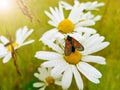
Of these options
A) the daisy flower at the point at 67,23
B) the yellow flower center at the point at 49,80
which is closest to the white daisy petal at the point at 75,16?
the daisy flower at the point at 67,23

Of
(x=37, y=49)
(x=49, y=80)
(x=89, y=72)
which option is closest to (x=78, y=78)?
(x=89, y=72)

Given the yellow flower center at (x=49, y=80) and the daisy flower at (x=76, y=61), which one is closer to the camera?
the daisy flower at (x=76, y=61)

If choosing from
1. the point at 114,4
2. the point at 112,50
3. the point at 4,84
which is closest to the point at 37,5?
the point at 114,4

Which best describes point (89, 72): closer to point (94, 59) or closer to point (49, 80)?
point (94, 59)

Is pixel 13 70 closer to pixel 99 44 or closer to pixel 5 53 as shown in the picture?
pixel 5 53

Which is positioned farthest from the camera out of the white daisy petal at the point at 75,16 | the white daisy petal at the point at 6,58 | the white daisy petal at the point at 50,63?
the white daisy petal at the point at 75,16

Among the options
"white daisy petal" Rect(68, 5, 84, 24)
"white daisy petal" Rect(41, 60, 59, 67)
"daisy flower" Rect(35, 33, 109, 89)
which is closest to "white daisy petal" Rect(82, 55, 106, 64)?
"daisy flower" Rect(35, 33, 109, 89)

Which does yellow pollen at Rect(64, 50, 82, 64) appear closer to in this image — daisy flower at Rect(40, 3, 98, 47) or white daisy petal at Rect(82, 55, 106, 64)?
white daisy petal at Rect(82, 55, 106, 64)

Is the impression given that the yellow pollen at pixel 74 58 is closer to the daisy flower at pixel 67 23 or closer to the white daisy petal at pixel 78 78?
the white daisy petal at pixel 78 78
